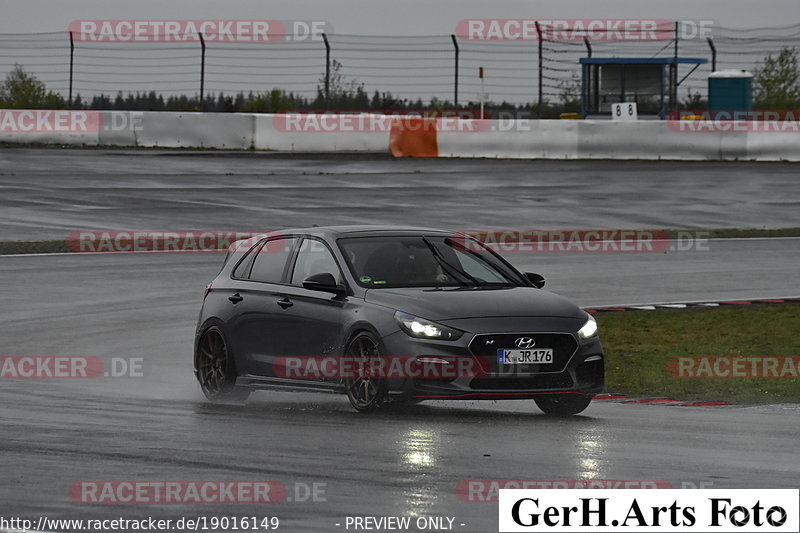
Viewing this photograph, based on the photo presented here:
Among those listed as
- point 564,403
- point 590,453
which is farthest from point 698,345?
point 590,453

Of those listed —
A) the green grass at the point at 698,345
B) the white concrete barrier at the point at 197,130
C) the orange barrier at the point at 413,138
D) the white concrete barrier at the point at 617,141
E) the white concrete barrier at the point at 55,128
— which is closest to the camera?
the green grass at the point at 698,345

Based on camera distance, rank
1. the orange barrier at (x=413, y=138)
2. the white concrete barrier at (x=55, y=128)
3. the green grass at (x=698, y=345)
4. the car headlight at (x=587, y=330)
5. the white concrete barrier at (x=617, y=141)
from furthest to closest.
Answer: the white concrete barrier at (x=55, y=128)
the orange barrier at (x=413, y=138)
the white concrete barrier at (x=617, y=141)
the green grass at (x=698, y=345)
the car headlight at (x=587, y=330)

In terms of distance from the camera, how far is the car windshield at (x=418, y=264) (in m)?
12.1

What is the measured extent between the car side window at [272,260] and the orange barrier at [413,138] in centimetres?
2557

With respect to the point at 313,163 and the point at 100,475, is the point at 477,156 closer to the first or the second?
the point at 313,163

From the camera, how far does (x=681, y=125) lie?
124 feet

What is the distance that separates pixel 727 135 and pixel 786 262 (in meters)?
14.4

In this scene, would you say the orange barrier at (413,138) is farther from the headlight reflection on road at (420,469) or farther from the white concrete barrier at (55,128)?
the headlight reflection on road at (420,469)

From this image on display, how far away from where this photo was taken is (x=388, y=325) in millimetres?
11297

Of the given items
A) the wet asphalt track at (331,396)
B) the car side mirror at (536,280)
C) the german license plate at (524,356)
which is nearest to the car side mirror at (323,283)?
the wet asphalt track at (331,396)

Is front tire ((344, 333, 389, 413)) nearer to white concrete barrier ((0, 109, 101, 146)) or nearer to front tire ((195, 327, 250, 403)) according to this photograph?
front tire ((195, 327, 250, 403))

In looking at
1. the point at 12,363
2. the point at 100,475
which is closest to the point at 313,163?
the point at 12,363

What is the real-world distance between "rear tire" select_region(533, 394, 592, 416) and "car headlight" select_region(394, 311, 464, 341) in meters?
0.91

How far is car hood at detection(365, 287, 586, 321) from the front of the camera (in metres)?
11.3
